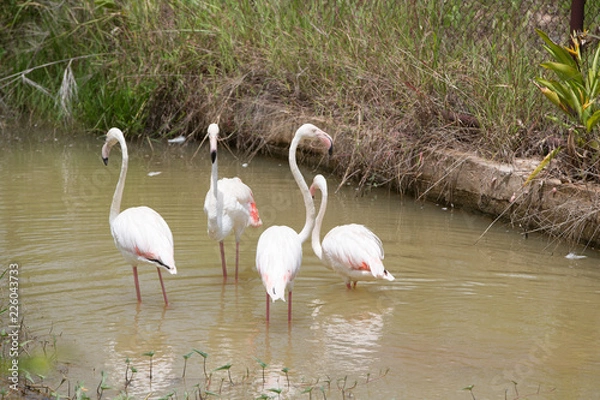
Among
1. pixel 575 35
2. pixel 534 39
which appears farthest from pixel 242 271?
pixel 534 39

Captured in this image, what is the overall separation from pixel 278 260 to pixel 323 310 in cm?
55

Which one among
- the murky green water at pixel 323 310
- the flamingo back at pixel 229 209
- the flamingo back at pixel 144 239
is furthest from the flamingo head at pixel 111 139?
the murky green water at pixel 323 310

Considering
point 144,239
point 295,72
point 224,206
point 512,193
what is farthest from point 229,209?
point 295,72

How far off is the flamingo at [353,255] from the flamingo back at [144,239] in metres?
1.04

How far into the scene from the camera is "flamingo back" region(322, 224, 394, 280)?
17.8ft

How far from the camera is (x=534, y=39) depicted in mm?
8023

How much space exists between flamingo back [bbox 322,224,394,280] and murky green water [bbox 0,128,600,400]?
7.8 inches

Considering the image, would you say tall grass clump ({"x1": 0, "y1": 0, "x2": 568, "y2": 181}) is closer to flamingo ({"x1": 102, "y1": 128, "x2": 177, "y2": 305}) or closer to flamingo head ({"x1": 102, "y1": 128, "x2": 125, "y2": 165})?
flamingo head ({"x1": 102, "y1": 128, "x2": 125, "y2": 165})

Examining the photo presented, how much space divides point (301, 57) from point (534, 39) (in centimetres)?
235

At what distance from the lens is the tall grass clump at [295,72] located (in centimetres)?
768

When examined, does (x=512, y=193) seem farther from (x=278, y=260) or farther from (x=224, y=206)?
(x=278, y=260)

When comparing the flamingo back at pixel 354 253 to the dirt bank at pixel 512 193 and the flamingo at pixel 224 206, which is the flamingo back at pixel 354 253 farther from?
the dirt bank at pixel 512 193

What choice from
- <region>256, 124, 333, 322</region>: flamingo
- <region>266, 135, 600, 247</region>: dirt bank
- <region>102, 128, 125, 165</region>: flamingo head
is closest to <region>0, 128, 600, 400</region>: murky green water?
<region>266, 135, 600, 247</region>: dirt bank

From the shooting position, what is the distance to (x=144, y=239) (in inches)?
203
